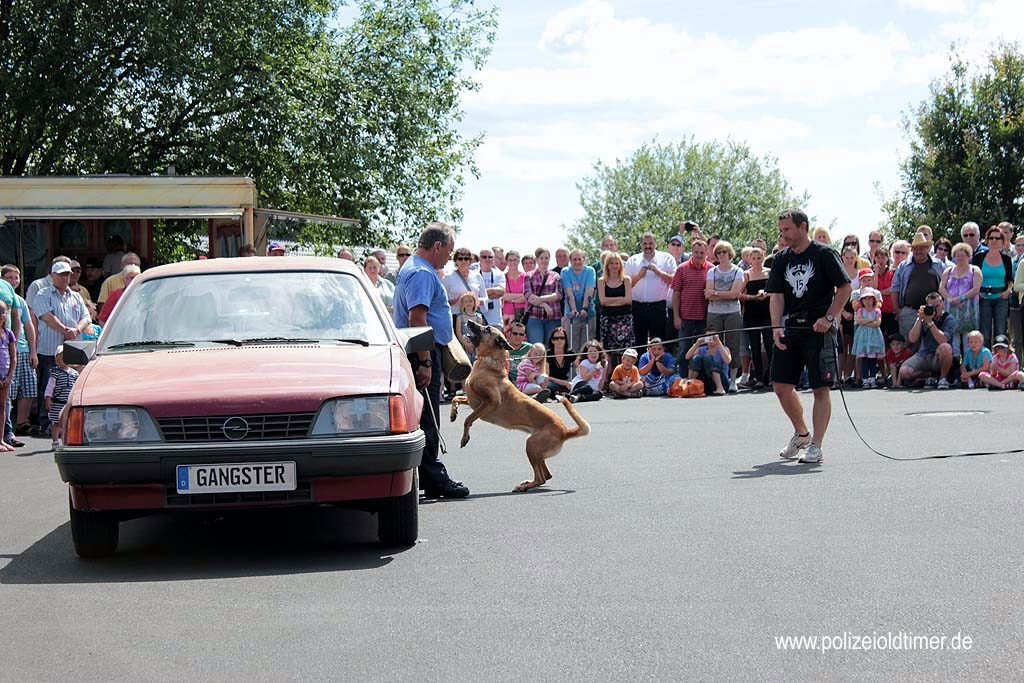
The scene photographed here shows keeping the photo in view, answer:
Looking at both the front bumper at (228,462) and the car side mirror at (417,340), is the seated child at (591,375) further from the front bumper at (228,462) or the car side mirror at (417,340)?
the front bumper at (228,462)

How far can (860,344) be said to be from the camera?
18828mm

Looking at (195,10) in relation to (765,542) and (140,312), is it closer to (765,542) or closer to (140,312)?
(140,312)

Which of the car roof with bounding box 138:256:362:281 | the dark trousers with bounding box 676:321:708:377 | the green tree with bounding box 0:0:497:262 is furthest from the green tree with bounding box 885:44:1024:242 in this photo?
the car roof with bounding box 138:256:362:281

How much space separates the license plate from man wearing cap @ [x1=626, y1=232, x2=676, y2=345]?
13035 mm

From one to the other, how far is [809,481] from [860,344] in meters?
9.55

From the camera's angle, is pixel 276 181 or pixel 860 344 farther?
pixel 276 181

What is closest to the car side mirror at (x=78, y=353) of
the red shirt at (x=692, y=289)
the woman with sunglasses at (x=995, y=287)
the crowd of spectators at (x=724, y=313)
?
the crowd of spectators at (x=724, y=313)

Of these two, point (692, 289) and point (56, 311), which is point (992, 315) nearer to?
point (692, 289)

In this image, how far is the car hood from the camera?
690cm

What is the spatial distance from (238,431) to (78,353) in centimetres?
142

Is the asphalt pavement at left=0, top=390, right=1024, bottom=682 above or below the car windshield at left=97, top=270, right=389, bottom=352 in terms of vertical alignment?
below

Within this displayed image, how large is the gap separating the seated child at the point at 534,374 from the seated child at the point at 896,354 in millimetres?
4813

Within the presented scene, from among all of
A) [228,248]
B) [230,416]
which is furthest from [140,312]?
[228,248]

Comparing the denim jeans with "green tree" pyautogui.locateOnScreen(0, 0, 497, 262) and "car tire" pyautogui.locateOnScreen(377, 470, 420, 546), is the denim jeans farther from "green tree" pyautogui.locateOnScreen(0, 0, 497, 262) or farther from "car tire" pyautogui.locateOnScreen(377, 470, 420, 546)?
"green tree" pyautogui.locateOnScreen(0, 0, 497, 262)
